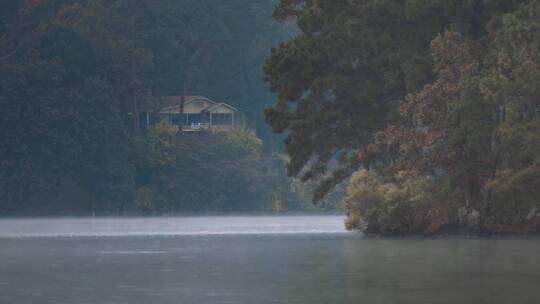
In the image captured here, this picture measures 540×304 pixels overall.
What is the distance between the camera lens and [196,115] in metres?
155

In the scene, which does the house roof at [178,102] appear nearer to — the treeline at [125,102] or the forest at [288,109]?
the forest at [288,109]

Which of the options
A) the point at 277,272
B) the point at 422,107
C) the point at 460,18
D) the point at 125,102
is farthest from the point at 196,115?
the point at 277,272

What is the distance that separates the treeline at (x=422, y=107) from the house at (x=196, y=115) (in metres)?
79.6

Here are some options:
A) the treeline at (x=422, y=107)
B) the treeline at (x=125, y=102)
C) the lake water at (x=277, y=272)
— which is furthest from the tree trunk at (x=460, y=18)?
the treeline at (x=125, y=102)

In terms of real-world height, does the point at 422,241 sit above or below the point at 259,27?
below

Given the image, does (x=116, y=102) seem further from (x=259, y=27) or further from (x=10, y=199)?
(x=259, y=27)

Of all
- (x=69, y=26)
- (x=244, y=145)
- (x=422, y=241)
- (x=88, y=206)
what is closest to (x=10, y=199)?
(x=88, y=206)

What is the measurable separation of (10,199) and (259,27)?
41609mm

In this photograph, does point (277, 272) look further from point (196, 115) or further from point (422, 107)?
point (196, 115)

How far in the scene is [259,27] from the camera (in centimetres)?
15900

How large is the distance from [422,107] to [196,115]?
96.7m

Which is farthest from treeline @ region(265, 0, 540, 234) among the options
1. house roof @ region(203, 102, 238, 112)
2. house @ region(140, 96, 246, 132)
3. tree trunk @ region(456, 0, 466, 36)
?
house roof @ region(203, 102, 238, 112)

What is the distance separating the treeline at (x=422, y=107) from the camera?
56281 mm

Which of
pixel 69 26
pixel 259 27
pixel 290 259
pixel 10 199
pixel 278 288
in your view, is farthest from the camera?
pixel 259 27
